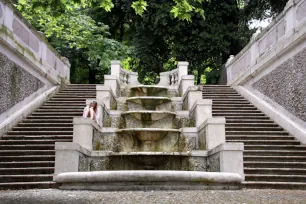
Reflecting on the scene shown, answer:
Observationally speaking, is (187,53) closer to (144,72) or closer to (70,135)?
(144,72)

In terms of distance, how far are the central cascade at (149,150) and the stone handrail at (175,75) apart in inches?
84.8

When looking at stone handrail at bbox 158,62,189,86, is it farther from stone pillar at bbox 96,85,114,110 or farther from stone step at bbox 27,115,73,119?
stone step at bbox 27,115,73,119

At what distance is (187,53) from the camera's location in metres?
22.7

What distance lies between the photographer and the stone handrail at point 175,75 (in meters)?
17.9

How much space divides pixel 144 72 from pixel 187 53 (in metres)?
3.34

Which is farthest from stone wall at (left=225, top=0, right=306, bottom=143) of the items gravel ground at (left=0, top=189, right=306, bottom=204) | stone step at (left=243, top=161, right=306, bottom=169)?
gravel ground at (left=0, top=189, right=306, bottom=204)

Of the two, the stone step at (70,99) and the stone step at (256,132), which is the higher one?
the stone step at (70,99)

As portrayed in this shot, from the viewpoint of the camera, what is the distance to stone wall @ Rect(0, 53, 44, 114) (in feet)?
38.5

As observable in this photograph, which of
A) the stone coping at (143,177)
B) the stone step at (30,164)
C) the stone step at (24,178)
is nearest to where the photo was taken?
the stone coping at (143,177)

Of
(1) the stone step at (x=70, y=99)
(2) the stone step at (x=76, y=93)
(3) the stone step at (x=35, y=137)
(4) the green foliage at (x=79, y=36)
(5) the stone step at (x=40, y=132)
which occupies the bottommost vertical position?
(3) the stone step at (x=35, y=137)

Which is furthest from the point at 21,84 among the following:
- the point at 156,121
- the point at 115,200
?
the point at 115,200

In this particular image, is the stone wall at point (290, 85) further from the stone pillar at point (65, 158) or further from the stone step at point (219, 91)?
the stone pillar at point (65, 158)

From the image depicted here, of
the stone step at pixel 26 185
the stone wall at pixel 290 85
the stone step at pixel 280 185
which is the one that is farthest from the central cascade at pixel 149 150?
the stone wall at pixel 290 85

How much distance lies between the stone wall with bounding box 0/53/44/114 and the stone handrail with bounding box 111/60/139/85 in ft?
14.2
